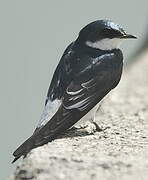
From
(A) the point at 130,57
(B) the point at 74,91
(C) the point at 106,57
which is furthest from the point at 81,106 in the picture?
(A) the point at 130,57

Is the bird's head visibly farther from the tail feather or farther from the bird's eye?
the tail feather

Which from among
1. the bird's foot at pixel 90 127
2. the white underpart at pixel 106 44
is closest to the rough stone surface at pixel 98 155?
the bird's foot at pixel 90 127

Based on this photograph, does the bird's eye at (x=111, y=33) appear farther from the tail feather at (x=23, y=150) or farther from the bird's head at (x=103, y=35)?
the tail feather at (x=23, y=150)

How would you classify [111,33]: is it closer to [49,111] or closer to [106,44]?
[106,44]

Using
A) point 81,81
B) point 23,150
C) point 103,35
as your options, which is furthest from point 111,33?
point 23,150

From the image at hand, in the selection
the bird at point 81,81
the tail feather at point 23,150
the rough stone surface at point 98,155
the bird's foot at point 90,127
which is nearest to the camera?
the rough stone surface at point 98,155

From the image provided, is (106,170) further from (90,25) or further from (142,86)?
(142,86)
